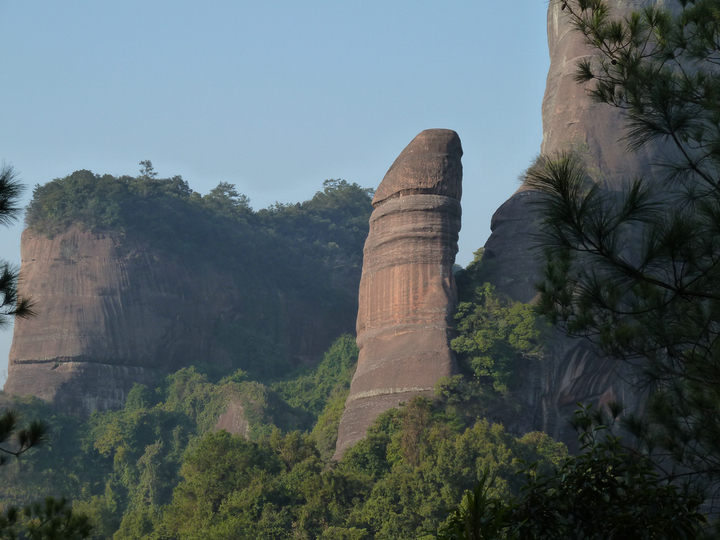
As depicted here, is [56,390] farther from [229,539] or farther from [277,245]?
[229,539]

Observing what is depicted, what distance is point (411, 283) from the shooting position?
1119 inches

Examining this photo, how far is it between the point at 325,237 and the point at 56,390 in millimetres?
20833

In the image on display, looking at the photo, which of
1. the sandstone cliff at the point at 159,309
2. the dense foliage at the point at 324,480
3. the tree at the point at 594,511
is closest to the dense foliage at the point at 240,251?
the sandstone cliff at the point at 159,309

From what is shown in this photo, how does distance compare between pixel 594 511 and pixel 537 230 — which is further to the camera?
pixel 537 230

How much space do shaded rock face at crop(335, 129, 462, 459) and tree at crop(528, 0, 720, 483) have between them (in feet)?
60.2

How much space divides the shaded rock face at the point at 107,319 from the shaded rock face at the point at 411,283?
16.4m

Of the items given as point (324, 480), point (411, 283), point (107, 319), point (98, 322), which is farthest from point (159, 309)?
point (324, 480)

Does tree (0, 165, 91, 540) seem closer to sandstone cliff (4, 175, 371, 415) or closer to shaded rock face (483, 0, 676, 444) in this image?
shaded rock face (483, 0, 676, 444)

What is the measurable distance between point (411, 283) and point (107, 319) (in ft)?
61.0

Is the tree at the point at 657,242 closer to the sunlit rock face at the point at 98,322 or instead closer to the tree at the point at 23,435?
the tree at the point at 23,435

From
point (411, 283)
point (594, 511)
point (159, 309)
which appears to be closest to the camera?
point (594, 511)

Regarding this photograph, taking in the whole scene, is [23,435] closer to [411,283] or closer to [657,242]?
[657,242]

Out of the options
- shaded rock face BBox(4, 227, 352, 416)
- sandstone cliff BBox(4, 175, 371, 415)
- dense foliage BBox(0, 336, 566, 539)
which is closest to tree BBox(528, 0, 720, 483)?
dense foliage BBox(0, 336, 566, 539)

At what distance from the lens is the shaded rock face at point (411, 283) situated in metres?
27.7
